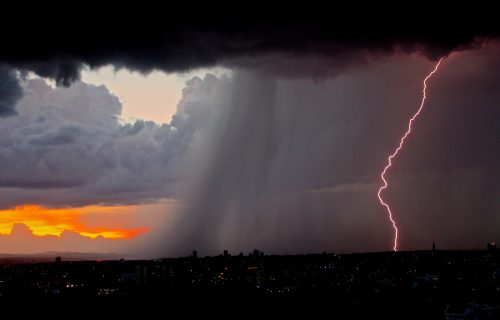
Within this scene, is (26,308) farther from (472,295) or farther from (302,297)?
(472,295)

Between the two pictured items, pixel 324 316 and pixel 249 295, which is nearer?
pixel 324 316

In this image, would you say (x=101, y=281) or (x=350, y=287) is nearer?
(x=350, y=287)

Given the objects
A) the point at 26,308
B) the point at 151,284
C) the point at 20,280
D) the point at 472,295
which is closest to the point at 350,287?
the point at 472,295

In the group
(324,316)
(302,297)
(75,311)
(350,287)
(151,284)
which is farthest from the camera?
(151,284)

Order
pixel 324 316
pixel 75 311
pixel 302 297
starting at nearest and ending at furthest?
pixel 324 316 → pixel 75 311 → pixel 302 297

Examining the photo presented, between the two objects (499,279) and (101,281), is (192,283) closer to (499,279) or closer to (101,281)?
(101,281)

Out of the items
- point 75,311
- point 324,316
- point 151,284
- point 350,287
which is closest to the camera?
point 324,316

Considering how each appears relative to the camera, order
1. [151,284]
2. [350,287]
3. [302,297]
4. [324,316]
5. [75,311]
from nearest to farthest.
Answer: [324,316]
[75,311]
[302,297]
[350,287]
[151,284]

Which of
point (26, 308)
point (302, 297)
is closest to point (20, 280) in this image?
point (26, 308)
